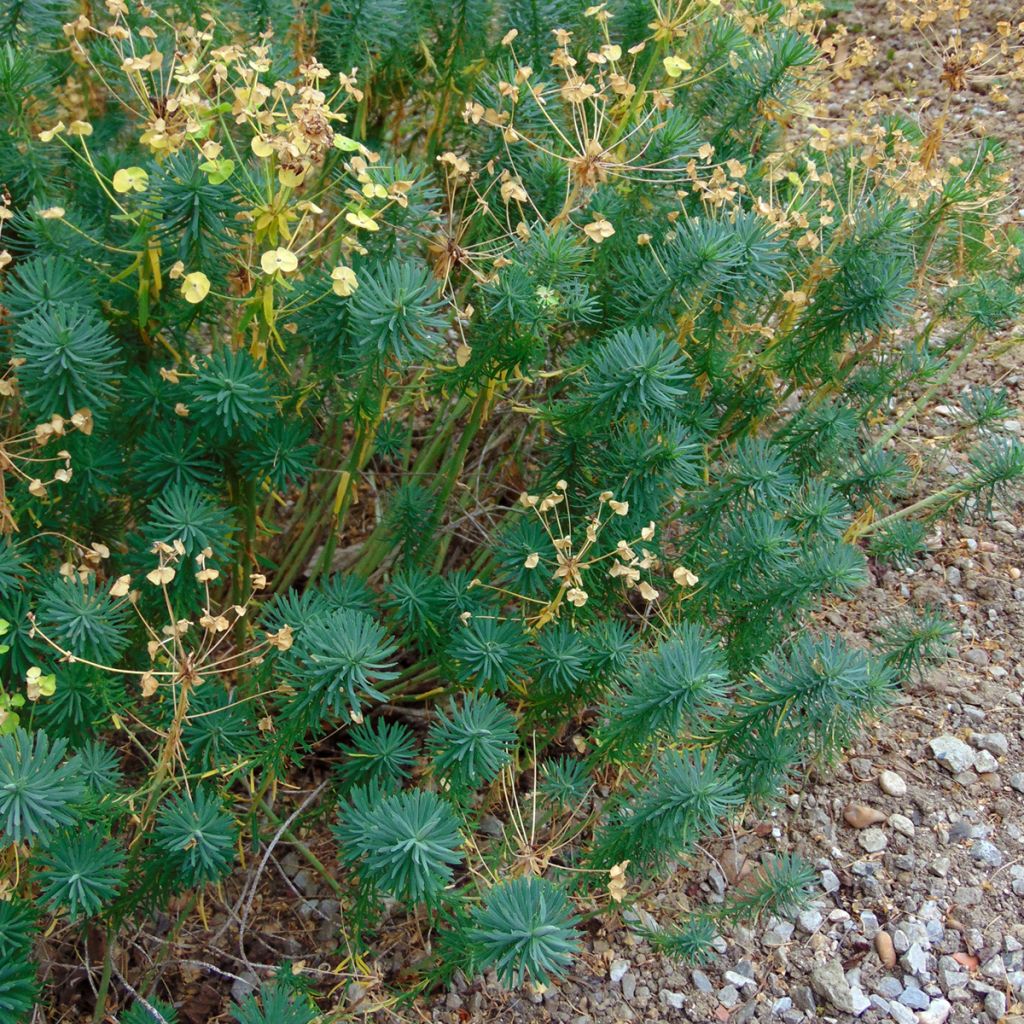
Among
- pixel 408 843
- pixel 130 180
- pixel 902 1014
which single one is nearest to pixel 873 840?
pixel 902 1014

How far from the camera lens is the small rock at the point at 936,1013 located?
7.35ft

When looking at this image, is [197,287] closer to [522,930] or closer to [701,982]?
[522,930]

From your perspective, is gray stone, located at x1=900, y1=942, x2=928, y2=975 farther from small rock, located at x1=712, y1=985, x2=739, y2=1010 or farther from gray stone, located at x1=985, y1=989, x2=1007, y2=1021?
small rock, located at x1=712, y1=985, x2=739, y2=1010

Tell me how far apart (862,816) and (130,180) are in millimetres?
2015

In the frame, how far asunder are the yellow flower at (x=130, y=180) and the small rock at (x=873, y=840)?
2003 millimetres

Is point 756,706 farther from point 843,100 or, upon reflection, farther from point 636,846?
point 843,100

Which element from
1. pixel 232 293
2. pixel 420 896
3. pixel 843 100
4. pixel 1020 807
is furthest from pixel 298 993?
pixel 843 100

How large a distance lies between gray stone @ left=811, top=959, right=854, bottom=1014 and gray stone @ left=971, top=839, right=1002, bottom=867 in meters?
0.43

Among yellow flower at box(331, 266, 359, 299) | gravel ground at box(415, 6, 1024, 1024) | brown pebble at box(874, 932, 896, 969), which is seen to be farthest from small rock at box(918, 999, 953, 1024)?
yellow flower at box(331, 266, 359, 299)

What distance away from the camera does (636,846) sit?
1885 mm

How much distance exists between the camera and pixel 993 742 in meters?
2.71

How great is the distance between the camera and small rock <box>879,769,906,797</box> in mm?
2621

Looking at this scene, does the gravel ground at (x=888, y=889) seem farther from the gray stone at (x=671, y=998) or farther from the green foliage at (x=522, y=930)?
the green foliage at (x=522, y=930)

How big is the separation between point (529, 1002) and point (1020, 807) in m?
1.21
